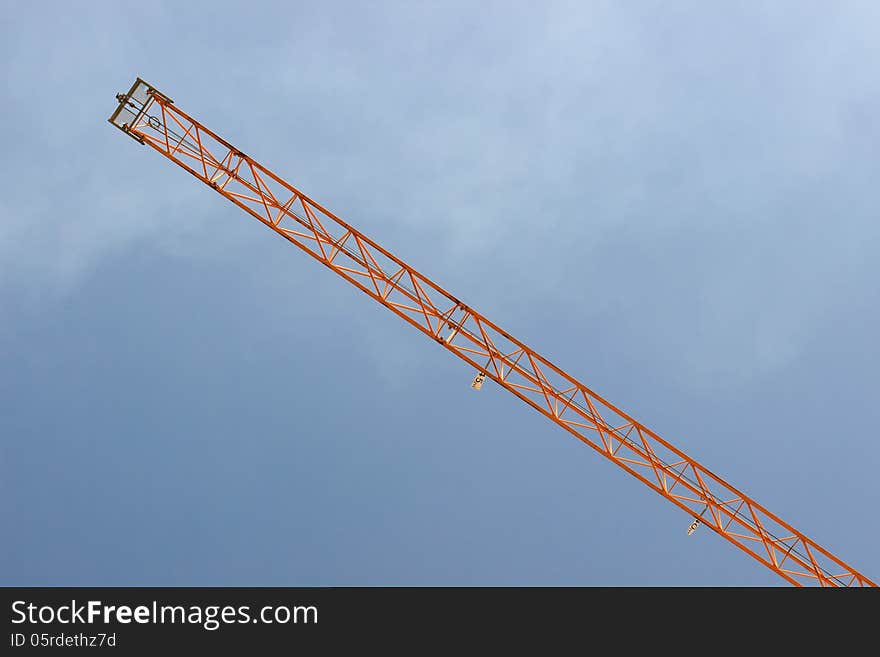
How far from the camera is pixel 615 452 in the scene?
177 feet
